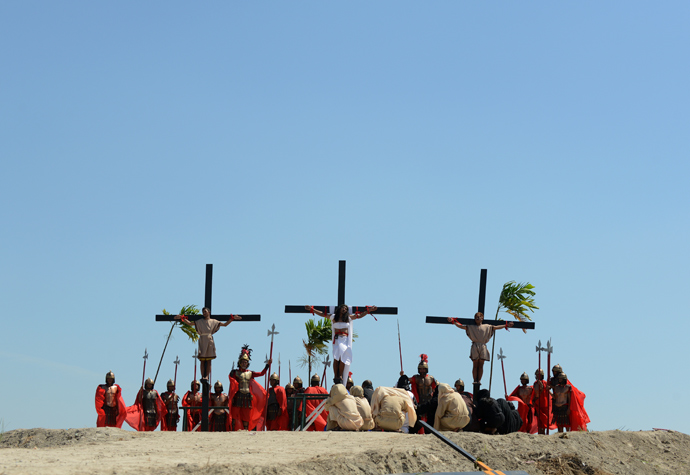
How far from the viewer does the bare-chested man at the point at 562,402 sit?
2028 centimetres

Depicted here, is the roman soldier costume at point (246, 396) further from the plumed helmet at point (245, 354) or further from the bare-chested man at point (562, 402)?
the bare-chested man at point (562, 402)

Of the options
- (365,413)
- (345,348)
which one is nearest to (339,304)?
(345,348)

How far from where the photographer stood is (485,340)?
18.3 metres

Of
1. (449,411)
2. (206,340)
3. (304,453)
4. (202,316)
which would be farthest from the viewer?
(202,316)

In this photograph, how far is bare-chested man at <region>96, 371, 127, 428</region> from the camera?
1994cm

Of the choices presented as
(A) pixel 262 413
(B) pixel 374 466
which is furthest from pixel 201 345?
(B) pixel 374 466

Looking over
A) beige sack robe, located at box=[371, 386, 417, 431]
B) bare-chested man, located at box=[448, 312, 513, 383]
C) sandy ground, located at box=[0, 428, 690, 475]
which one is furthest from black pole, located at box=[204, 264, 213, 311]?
bare-chested man, located at box=[448, 312, 513, 383]

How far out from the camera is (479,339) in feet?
60.0

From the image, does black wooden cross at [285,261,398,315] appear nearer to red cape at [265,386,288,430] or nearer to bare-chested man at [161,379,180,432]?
red cape at [265,386,288,430]

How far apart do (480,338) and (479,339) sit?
0.11 feet

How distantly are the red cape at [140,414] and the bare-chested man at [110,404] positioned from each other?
15.2 inches

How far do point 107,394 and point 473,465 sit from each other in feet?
36.9

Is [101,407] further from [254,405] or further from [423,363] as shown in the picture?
[423,363]

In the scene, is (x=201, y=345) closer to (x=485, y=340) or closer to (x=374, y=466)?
(x=485, y=340)
